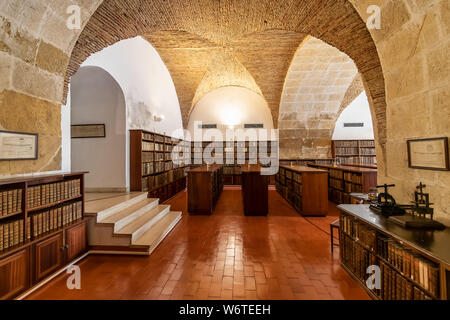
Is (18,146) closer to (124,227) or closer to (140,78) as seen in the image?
(124,227)

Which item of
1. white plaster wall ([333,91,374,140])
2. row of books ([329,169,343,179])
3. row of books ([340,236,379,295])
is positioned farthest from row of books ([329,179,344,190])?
white plaster wall ([333,91,374,140])

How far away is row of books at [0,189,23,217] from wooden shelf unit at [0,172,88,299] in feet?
0.06

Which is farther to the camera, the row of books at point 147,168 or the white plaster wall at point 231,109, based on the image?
the white plaster wall at point 231,109

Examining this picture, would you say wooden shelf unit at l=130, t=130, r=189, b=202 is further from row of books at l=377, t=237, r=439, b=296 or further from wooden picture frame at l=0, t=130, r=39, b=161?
row of books at l=377, t=237, r=439, b=296

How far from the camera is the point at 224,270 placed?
2352 mm

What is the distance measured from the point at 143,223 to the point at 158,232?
1.00 ft

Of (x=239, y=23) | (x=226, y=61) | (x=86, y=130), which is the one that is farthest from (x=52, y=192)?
(x=226, y=61)

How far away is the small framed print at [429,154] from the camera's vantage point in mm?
1593

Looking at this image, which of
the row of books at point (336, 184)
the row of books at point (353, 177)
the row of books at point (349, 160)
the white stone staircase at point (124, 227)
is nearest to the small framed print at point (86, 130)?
the white stone staircase at point (124, 227)

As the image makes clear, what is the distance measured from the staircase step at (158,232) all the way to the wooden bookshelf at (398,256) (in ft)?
8.41

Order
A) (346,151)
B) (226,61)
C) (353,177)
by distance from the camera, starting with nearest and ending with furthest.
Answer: (353,177)
(226,61)
(346,151)

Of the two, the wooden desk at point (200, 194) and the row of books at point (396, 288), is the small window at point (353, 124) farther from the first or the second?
the row of books at point (396, 288)

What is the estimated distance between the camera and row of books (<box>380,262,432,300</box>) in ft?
4.52
